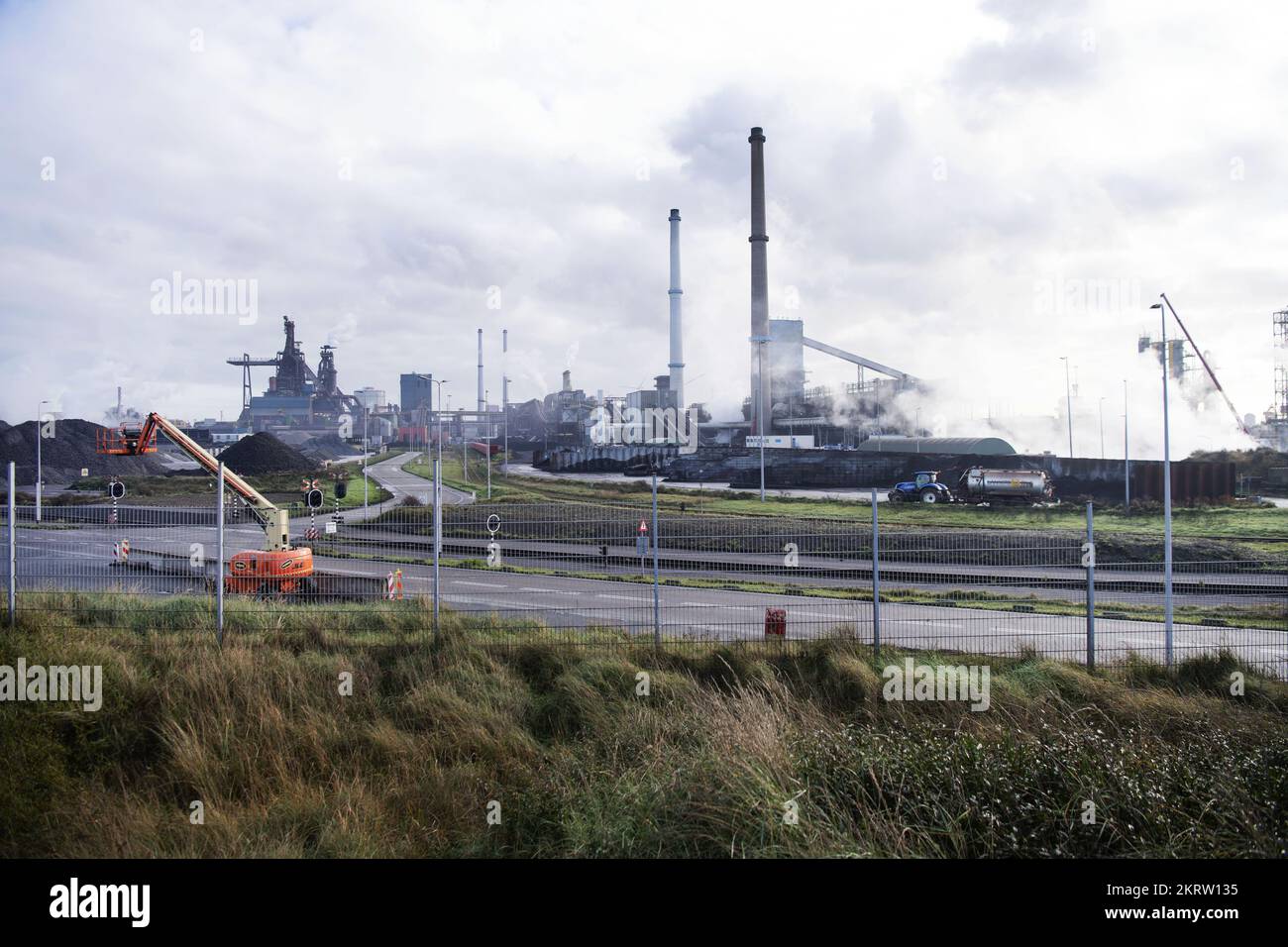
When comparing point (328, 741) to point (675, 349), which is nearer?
point (328, 741)

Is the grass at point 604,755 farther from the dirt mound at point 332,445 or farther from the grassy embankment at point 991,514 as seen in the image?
the dirt mound at point 332,445

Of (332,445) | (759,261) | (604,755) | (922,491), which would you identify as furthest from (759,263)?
(604,755)

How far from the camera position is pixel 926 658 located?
784 cm

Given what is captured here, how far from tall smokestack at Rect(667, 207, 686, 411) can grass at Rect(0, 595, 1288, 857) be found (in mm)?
63855

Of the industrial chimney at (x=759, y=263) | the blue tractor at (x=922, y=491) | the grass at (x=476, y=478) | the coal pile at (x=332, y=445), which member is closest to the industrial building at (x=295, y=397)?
the coal pile at (x=332, y=445)

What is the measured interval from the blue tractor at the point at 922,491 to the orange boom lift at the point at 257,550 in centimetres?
2325

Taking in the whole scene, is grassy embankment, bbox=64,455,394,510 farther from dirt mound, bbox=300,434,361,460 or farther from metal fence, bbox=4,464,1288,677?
dirt mound, bbox=300,434,361,460

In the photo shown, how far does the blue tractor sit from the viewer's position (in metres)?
30.4

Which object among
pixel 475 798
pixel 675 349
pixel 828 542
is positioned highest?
pixel 675 349

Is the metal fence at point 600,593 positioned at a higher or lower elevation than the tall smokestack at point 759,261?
lower

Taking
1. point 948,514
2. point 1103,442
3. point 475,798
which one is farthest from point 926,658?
point 1103,442

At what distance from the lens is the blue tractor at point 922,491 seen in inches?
1196
